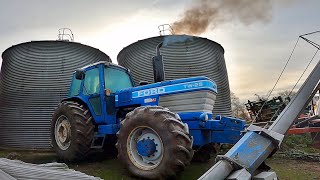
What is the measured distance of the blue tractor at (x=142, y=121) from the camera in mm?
4527

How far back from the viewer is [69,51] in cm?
1362

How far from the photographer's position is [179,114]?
5473mm

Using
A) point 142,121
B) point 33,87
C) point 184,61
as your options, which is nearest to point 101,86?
point 142,121

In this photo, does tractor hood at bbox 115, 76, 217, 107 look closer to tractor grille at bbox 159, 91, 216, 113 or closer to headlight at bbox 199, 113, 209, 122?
tractor grille at bbox 159, 91, 216, 113

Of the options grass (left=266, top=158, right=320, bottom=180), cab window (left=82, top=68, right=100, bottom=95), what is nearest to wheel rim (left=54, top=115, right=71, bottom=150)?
cab window (left=82, top=68, right=100, bottom=95)

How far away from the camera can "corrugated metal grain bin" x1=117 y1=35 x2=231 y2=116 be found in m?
13.3

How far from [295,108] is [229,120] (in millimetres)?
1192

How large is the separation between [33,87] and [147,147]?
9.71m

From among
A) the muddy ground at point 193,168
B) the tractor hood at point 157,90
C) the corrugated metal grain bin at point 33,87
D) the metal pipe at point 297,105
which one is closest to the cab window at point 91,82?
the tractor hood at point 157,90

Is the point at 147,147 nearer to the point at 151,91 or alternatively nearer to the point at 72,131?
the point at 151,91

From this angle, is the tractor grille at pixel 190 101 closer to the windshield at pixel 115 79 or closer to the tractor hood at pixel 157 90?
the tractor hood at pixel 157 90

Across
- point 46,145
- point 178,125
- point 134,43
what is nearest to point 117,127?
point 178,125

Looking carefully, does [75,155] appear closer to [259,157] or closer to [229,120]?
[229,120]

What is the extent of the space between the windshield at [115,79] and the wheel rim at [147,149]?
1997 millimetres
